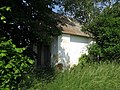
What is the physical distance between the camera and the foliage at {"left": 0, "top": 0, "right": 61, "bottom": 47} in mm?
11789

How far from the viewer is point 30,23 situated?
12102mm

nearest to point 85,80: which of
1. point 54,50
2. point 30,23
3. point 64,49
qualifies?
point 30,23

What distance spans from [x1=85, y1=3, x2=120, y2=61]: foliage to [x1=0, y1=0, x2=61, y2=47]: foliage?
8747 mm

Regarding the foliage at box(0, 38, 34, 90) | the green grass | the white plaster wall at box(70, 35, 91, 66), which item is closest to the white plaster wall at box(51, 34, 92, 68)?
the white plaster wall at box(70, 35, 91, 66)

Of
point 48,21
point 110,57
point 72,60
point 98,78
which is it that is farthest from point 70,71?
point 72,60

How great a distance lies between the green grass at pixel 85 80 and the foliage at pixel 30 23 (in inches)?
86.7

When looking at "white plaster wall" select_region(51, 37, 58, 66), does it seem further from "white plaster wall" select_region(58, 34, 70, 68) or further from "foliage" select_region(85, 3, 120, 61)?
"foliage" select_region(85, 3, 120, 61)

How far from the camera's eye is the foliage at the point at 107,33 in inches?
835

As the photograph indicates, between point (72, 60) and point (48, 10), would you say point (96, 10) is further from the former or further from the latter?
point (48, 10)

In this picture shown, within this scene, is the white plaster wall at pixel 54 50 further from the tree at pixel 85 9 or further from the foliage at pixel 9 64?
the foliage at pixel 9 64

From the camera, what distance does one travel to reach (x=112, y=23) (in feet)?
71.2

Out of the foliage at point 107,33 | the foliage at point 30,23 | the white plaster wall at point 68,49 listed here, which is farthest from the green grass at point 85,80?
the white plaster wall at point 68,49

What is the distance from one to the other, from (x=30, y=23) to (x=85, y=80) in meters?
3.29

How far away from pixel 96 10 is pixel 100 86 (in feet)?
60.7
